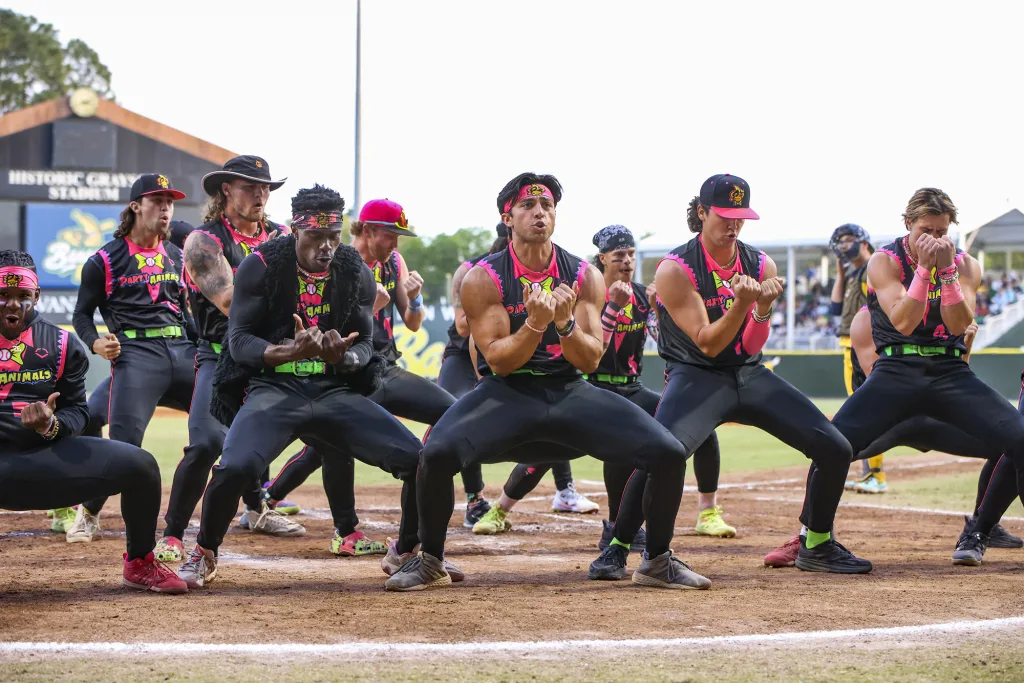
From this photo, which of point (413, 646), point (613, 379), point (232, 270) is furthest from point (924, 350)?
point (232, 270)

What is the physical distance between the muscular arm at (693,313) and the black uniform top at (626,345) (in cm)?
146

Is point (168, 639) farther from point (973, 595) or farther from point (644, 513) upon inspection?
point (973, 595)

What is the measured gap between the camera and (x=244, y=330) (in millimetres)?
6637

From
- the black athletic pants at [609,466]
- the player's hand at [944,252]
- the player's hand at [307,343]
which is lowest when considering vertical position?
the black athletic pants at [609,466]

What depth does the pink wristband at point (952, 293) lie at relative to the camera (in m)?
7.30

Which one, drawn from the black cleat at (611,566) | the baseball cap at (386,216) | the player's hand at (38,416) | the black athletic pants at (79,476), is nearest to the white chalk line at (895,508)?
the black cleat at (611,566)

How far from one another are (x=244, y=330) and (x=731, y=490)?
7.13 metres

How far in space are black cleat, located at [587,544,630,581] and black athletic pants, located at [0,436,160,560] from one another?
2.49 meters

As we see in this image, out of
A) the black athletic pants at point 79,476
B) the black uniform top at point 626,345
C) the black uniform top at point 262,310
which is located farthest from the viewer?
the black uniform top at point 626,345

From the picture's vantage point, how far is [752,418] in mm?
7262

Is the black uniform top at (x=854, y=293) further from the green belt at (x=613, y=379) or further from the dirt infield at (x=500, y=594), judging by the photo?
the green belt at (x=613, y=379)

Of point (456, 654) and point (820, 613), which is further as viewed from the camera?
point (820, 613)

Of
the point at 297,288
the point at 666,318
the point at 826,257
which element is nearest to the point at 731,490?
the point at 666,318

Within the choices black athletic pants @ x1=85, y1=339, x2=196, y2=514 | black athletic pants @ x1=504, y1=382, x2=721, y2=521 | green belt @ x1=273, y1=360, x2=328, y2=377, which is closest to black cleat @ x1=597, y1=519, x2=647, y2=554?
black athletic pants @ x1=504, y1=382, x2=721, y2=521
